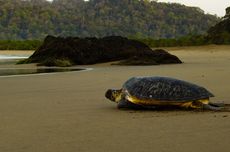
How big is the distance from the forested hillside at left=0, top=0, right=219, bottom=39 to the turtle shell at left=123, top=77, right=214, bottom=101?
198 feet

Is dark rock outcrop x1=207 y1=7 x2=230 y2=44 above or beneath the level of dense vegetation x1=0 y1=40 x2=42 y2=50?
above

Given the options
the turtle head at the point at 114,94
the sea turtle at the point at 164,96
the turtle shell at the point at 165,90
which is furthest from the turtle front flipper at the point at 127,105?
the turtle head at the point at 114,94

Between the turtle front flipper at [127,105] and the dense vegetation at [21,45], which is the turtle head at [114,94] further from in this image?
the dense vegetation at [21,45]

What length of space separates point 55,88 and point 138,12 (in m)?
68.5

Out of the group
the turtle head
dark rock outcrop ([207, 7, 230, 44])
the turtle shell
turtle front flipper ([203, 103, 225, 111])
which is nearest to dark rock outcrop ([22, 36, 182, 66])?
the turtle head

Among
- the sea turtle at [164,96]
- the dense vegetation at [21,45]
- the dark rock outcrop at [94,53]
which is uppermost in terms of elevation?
the sea turtle at [164,96]

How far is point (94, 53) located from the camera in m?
18.6

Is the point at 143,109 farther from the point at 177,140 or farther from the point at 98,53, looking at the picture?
the point at 98,53

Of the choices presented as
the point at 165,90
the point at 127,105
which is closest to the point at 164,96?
the point at 165,90

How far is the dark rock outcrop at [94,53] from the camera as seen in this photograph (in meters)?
17.2

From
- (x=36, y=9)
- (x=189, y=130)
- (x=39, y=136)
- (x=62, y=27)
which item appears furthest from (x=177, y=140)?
(x=36, y=9)

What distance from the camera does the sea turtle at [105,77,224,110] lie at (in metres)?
5.41

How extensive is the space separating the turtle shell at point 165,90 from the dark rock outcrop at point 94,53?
10.8 meters

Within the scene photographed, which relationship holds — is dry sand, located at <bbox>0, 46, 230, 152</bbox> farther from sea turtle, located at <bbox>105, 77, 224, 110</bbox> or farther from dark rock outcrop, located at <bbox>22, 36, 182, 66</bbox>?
dark rock outcrop, located at <bbox>22, 36, 182, 66</bbox>
